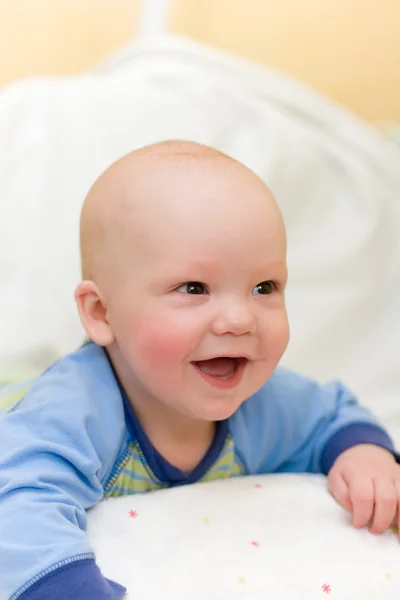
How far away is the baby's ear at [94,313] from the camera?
0.82m

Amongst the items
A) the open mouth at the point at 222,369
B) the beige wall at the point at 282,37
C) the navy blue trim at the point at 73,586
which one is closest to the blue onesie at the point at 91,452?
the navy blue trim at the point at 73,586

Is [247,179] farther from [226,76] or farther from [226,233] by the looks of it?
[226,76]

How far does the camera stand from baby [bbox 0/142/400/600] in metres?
0.71

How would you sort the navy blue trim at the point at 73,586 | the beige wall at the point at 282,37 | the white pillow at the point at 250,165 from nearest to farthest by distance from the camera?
the navy blue trim at the point at 73,586 → the white pillow at the point at 250,165 → the beige wall at the point at 282,37

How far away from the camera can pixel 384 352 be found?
1.22m

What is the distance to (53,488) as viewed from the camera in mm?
688

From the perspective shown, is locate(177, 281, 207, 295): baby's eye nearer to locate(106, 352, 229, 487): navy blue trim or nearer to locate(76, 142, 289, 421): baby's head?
locate(76, 142, 289, 421): baby's head

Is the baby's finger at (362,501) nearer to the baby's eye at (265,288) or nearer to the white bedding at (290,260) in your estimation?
the white bedding at (290,260)

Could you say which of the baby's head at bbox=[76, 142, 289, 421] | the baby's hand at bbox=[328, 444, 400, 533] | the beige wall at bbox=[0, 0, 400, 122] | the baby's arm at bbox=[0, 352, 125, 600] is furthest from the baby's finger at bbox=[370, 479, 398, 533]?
the beige wall at bbox=[0, 0, 400, 122]

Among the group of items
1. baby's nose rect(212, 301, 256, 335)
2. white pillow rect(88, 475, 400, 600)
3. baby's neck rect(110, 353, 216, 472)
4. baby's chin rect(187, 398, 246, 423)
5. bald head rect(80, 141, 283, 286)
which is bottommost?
white pillow rect(88, 475, 400, 600)

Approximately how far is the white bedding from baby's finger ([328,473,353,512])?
0.01 metres

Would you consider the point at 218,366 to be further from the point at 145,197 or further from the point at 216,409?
the point at 145,197

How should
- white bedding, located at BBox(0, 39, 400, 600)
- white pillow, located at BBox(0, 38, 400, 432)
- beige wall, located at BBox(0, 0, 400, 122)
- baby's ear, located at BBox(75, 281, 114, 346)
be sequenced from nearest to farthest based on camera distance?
1. white bedding, located at BBox(0, 39, 400, 600)
2. baby's ear, located at BBox(75, 281, 114, 346)
3. white pillow, located at BBox(0, 38, 400, 432)
4. beige wall, located at BBox(0, 0, 400, 122)

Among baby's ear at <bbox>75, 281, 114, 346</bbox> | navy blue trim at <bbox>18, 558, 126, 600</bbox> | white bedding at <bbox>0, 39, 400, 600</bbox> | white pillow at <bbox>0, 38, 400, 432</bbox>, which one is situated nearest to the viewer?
navy blue trim at <bbox>18, 558, 126, 600</bbox>
